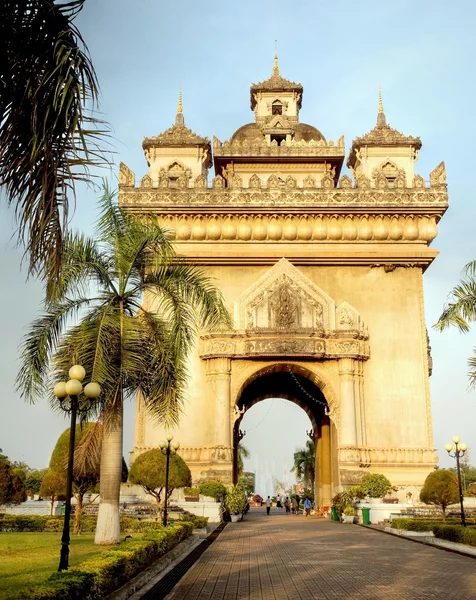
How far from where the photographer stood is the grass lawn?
848 cm

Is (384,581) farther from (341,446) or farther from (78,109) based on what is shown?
(341,446)

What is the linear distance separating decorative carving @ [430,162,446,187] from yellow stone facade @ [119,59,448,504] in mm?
39

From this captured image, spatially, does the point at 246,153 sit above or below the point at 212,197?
above

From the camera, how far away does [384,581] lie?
32.1ft

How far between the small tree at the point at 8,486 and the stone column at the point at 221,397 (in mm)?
7611

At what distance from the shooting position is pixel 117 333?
1321 cm

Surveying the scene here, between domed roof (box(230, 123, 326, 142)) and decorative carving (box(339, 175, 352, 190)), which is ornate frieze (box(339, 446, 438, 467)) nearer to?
decorative carving (box(339, 175, 352, 190))

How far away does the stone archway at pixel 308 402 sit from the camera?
26.1m

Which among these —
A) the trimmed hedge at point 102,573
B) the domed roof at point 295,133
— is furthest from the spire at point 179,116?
the trimmed hedge at point 102,573

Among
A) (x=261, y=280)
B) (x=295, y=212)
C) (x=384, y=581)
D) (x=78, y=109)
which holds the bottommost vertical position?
(x=384, y=581)

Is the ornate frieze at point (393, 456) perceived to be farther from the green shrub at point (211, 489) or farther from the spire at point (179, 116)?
the spire at point (179, 116)

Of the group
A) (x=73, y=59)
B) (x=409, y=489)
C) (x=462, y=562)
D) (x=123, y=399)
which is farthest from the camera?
(x=409, y=489)

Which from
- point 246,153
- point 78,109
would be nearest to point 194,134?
point 246,153

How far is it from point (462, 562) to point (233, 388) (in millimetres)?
14020
